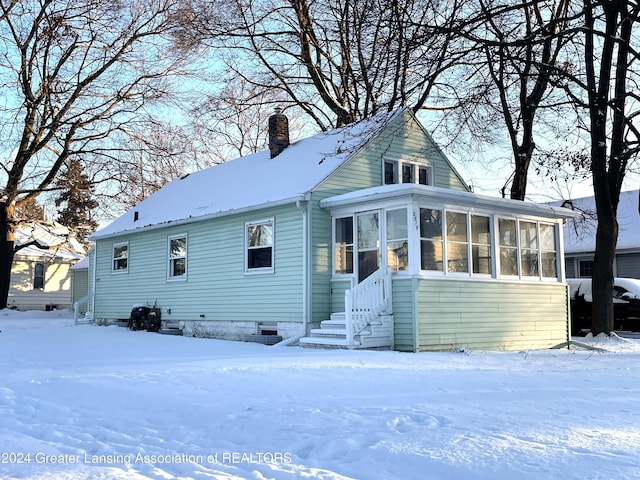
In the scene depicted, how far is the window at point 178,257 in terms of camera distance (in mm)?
18547

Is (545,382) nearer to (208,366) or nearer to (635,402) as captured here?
(635,402)

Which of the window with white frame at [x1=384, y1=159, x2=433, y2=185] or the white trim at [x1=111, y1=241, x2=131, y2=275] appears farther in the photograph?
the white trim at [x1=111, y1=241, x2=131, y2=275]

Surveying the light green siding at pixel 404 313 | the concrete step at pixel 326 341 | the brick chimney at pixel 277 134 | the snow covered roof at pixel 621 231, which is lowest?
the concrete step at pixel 326 341

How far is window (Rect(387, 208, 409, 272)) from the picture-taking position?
13484 millimetres

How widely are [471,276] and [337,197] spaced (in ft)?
11.2

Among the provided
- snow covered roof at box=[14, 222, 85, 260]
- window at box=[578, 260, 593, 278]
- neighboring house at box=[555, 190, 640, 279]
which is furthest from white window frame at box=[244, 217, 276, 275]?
snow covered roof at box=[14, 222, 85, 260]

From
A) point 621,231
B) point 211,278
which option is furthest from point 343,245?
point 621,231

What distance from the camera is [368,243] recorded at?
47.0ft

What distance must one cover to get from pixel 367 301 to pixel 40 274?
2811 centimetres

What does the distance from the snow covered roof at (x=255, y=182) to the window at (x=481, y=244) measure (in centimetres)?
325

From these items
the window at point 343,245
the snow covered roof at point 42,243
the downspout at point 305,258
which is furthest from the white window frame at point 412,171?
the snow covered roof at point 42,243

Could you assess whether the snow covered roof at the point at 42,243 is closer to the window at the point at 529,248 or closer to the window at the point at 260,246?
the window at the point at 260,246

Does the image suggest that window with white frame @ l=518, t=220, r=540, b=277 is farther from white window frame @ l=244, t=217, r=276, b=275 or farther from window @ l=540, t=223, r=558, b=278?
white window frame @ l=244, t=217, r=276, b=275

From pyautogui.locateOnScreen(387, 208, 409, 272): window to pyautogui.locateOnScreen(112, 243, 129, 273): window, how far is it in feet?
35.2
